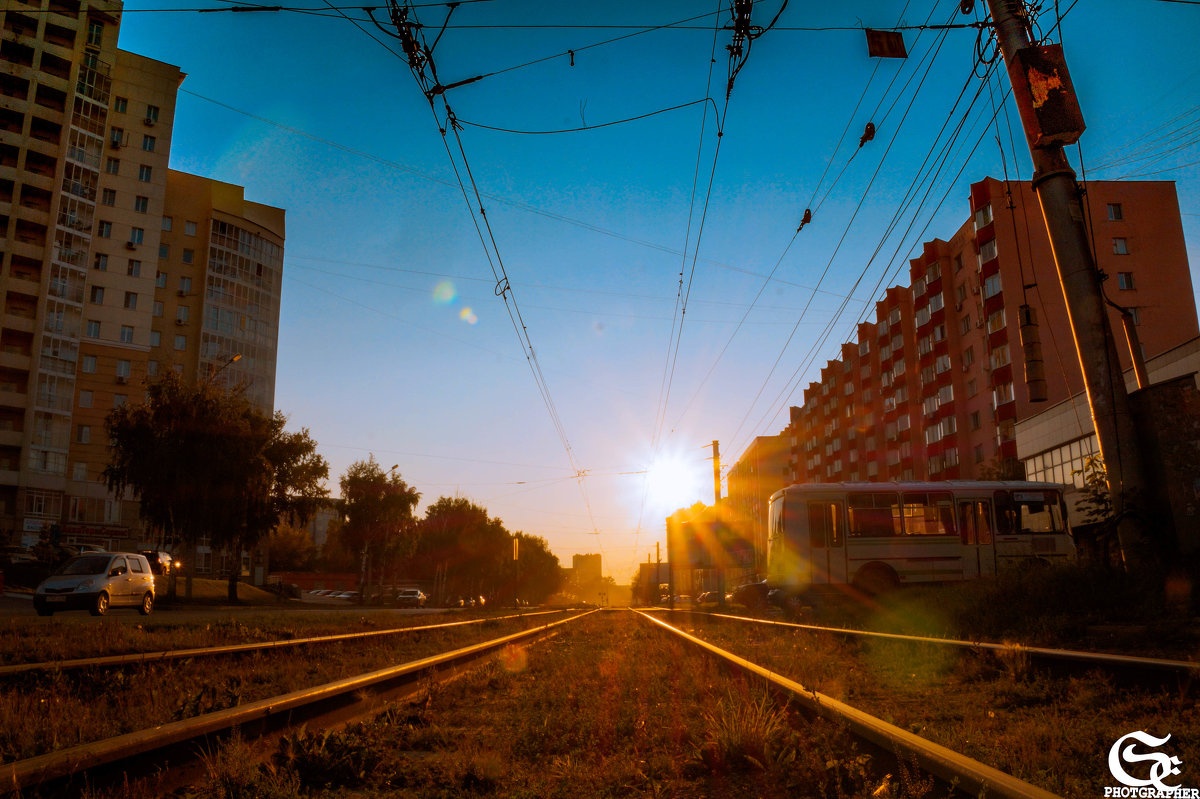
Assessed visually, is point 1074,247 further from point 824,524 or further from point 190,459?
point 190,459

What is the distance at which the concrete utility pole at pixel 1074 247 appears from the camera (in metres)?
13.7

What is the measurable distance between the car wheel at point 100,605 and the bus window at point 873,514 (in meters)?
20.8

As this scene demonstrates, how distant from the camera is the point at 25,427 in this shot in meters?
58.0

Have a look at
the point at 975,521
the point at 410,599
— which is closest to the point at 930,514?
the point at 975,521

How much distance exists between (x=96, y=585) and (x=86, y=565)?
2.79 feet

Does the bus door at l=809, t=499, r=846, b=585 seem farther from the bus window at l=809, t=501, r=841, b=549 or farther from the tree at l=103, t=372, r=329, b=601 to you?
the tree at l=103, t=372, r=329, b=601

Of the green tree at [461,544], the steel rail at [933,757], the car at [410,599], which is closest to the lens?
the steel rail at [933,757]

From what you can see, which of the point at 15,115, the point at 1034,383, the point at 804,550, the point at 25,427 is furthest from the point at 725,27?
the point at 15,115

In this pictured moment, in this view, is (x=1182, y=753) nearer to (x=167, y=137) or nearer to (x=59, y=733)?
(x=59, y=733)

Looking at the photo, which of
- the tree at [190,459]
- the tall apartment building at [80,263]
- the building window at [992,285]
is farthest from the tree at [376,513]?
the building window at [992,285]

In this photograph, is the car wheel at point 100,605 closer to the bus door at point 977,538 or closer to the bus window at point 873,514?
the bus window at point 873,514

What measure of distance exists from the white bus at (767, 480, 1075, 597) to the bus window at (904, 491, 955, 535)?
3 centimetres

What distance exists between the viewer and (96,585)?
21578 millimetres

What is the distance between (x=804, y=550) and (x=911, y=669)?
1270 centimetres
